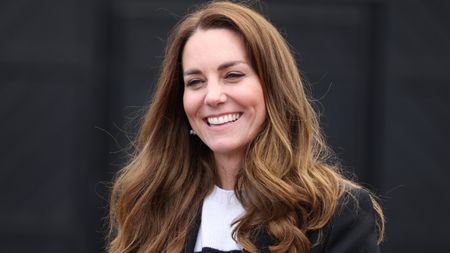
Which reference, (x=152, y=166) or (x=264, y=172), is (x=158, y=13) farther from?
(x=264, y=172)

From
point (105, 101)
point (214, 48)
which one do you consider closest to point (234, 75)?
point (214, 48)

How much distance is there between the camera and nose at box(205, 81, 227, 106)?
264cm

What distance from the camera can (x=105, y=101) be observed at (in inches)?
228

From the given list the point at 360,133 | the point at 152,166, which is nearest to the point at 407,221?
the point at 360,133

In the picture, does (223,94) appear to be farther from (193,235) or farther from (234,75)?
(193,235)

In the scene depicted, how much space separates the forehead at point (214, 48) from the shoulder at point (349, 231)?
593 mm

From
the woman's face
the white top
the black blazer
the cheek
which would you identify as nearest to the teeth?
the woman's face

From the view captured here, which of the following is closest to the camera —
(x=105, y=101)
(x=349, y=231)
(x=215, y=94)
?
(x=349, y=231)

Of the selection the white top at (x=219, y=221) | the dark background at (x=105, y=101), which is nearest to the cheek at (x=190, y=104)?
the white top at (x=219, y=221)

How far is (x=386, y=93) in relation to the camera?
5.69 m

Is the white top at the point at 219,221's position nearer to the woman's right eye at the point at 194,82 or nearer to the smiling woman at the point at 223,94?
the smiling woman at the point at 223,94

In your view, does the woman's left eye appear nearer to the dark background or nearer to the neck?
the neck

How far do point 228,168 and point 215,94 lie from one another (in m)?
0.31

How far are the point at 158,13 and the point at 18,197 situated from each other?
1.66 m
